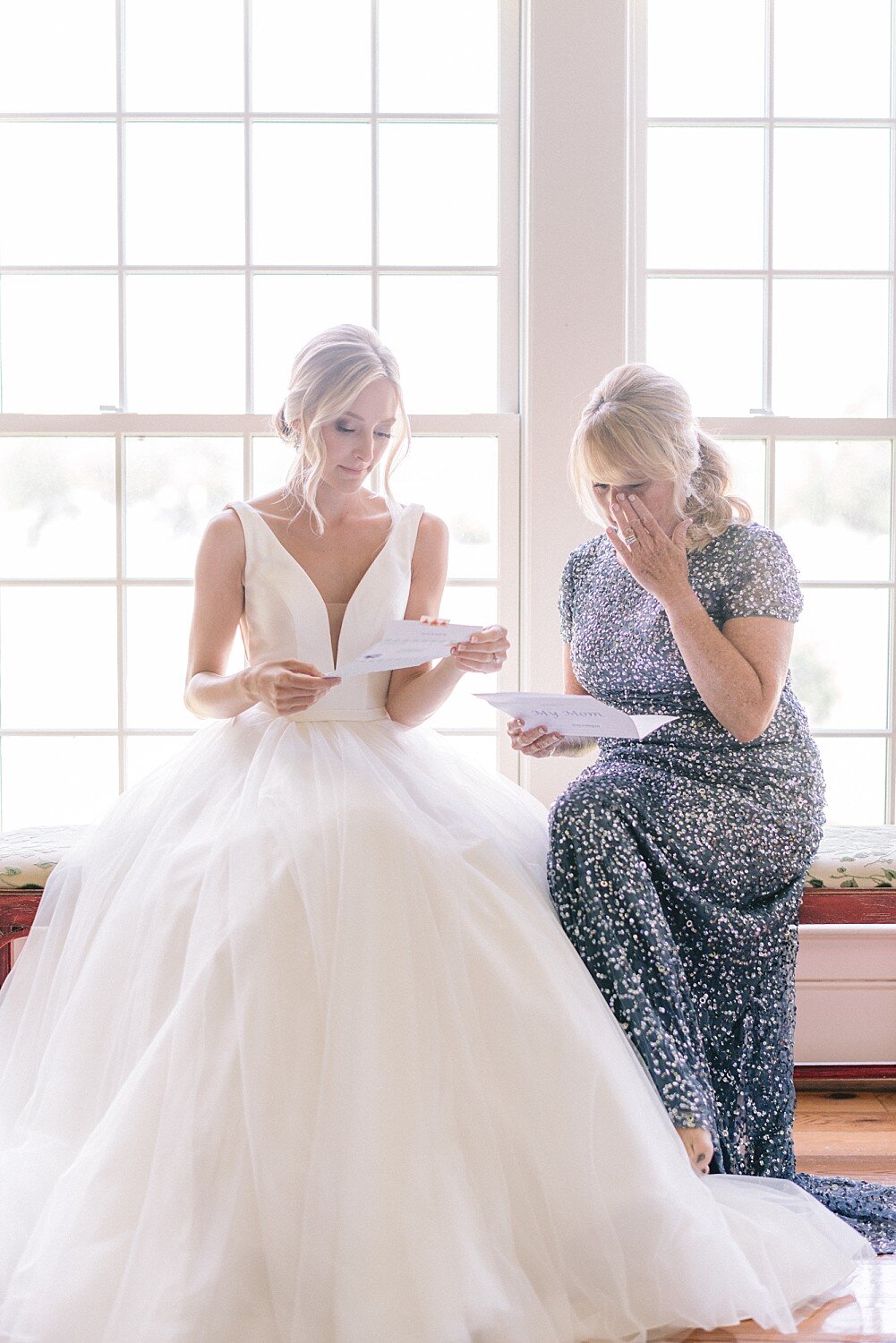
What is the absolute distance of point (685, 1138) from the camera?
5.36 ft

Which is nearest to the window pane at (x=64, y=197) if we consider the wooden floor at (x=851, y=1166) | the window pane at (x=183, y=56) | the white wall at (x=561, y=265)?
the window pane at (x=183, y=56)

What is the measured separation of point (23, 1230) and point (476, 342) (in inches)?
88.2

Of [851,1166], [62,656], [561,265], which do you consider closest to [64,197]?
[62,656]

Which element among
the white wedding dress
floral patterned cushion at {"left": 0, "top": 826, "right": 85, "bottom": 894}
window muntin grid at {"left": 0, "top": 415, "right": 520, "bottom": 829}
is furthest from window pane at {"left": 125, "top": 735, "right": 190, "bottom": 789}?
the white wedding dress

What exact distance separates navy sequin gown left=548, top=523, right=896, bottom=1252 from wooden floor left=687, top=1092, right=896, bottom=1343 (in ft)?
0.47

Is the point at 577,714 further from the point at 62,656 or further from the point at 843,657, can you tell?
the point at 62,656

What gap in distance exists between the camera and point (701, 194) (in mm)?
2947

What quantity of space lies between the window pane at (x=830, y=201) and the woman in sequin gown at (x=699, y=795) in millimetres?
1150

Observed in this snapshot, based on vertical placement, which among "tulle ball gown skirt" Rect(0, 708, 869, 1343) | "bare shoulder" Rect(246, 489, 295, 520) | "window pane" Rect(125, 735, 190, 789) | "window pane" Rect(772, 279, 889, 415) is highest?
"window pane" Rect(772, 279, 889, 415)

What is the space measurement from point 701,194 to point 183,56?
136 centimetres

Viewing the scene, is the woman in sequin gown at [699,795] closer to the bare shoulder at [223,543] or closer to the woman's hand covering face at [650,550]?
the woman's hand covering face at [650,550]

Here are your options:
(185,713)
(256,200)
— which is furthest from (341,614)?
(256,200)

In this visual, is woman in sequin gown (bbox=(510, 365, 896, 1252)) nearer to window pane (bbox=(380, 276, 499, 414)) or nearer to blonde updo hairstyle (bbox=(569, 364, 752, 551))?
blonde updo hairstyle (bbox=(569, 364, 752, 551))

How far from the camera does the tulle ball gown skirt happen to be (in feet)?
4.42
